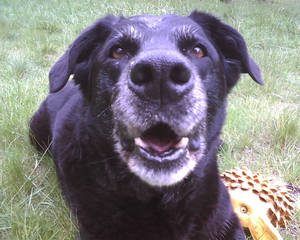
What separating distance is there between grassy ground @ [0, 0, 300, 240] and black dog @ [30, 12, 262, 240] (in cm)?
37

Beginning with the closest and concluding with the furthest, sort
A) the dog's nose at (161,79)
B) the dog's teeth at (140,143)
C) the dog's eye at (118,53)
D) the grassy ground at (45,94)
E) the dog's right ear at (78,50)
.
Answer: the dog's nose at (161,79), the dog's teeth at (140,143), the dog's eye at (118,53), the dog's right ear at (78,50), the grassy ground at (45,94)

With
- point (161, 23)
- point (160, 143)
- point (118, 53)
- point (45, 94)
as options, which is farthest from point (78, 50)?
point (45, 94)

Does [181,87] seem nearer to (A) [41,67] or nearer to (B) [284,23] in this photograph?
(A) [41,67]

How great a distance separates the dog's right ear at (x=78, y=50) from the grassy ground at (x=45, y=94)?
2.76ft

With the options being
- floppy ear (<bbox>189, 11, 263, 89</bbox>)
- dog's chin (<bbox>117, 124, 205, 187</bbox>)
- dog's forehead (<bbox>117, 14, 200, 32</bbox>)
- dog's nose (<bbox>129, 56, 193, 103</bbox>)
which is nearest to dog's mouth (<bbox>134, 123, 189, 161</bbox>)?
dog's chin (<bbox>117, 124, 205, 187</bbox>)

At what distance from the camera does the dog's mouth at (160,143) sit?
1590mm

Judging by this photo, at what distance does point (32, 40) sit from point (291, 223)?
548 centimetres

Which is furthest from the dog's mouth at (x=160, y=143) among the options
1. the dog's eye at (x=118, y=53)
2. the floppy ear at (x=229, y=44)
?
the floppy ear at (x=229, y=44)

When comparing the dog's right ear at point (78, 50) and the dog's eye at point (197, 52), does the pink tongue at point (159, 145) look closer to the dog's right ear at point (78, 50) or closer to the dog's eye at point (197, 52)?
the dog's eye at point (197, 52)

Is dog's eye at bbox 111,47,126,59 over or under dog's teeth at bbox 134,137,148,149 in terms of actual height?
over

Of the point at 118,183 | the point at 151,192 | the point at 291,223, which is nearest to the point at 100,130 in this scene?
the point at 118,183

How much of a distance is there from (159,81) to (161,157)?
390mm

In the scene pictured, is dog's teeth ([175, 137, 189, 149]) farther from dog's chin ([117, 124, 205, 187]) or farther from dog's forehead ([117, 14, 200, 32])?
dog's forehead ([117, 14, 200, 32])

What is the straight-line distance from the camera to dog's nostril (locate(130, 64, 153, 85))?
1403 millimetres
